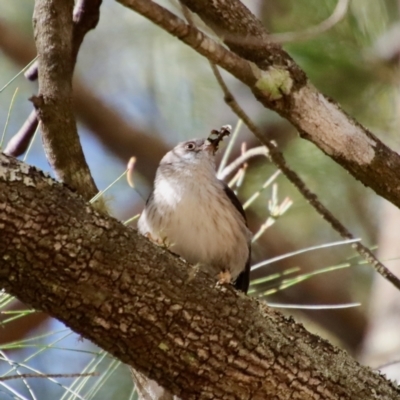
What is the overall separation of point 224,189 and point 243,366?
1.05 m

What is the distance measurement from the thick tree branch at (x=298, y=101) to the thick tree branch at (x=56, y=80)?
0.36 m

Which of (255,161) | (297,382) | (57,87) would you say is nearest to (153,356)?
(297,382)

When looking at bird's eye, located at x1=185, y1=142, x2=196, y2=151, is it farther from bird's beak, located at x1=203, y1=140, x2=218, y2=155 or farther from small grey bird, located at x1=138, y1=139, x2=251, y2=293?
small grey bird, located at x1=138, y1=139, x2=251, y2=293

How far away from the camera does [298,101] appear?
1.90 meters

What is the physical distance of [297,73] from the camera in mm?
1902

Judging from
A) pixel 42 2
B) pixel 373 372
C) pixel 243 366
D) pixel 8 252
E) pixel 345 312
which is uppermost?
pixel 345 312

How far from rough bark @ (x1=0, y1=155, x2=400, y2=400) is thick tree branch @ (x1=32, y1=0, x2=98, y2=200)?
51 centimetres

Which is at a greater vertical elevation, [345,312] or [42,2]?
[345,312]

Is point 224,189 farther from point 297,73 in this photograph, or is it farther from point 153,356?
point 153,356

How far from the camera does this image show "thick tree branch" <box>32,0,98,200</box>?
77.2 inches

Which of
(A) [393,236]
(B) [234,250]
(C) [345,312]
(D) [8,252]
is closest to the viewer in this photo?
(D) [8,252]

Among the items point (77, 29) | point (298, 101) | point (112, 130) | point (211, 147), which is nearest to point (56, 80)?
point (77, 29)

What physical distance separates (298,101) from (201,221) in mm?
660

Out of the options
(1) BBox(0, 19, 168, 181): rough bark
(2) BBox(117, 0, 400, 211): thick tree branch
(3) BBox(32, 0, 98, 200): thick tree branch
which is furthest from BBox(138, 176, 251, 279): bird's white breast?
(1) BBox(0, 19, 168, 181): rough bark
